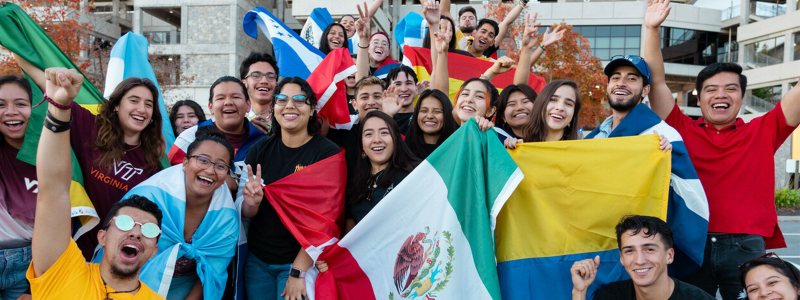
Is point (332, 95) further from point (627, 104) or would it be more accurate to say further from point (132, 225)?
point (627, 104)

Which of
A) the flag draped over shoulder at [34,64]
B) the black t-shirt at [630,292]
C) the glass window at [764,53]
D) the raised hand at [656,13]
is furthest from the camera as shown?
the glass window at [764,53]

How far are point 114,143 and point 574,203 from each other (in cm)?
347

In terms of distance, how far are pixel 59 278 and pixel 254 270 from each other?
1.32m

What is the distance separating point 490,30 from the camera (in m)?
7.28

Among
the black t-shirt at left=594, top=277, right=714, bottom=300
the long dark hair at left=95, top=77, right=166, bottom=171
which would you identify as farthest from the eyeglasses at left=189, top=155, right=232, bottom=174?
the black t-shirt at left=594, top=277, right=714, bottom=300

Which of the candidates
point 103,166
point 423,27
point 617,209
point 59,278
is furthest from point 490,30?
point 59,278

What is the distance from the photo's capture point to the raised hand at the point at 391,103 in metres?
5.15

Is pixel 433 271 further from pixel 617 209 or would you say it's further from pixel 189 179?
pixel 189 179

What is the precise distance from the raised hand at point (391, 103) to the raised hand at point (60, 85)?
9.34 feet

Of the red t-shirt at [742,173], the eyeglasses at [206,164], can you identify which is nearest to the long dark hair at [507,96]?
the red t-shirt at [742,173]

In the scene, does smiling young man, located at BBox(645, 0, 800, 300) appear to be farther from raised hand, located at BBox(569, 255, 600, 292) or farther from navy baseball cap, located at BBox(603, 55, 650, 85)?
raised hand, located at BBox(569, 255, 600, 292)

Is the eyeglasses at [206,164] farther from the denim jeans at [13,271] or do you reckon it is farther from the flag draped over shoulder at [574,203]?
the flag draped over shoulder at [574,203]

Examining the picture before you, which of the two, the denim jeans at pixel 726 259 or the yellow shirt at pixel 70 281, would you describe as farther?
the denim jeans at pixel 726 259

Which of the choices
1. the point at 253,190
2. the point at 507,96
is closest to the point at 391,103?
the point at 507,96
